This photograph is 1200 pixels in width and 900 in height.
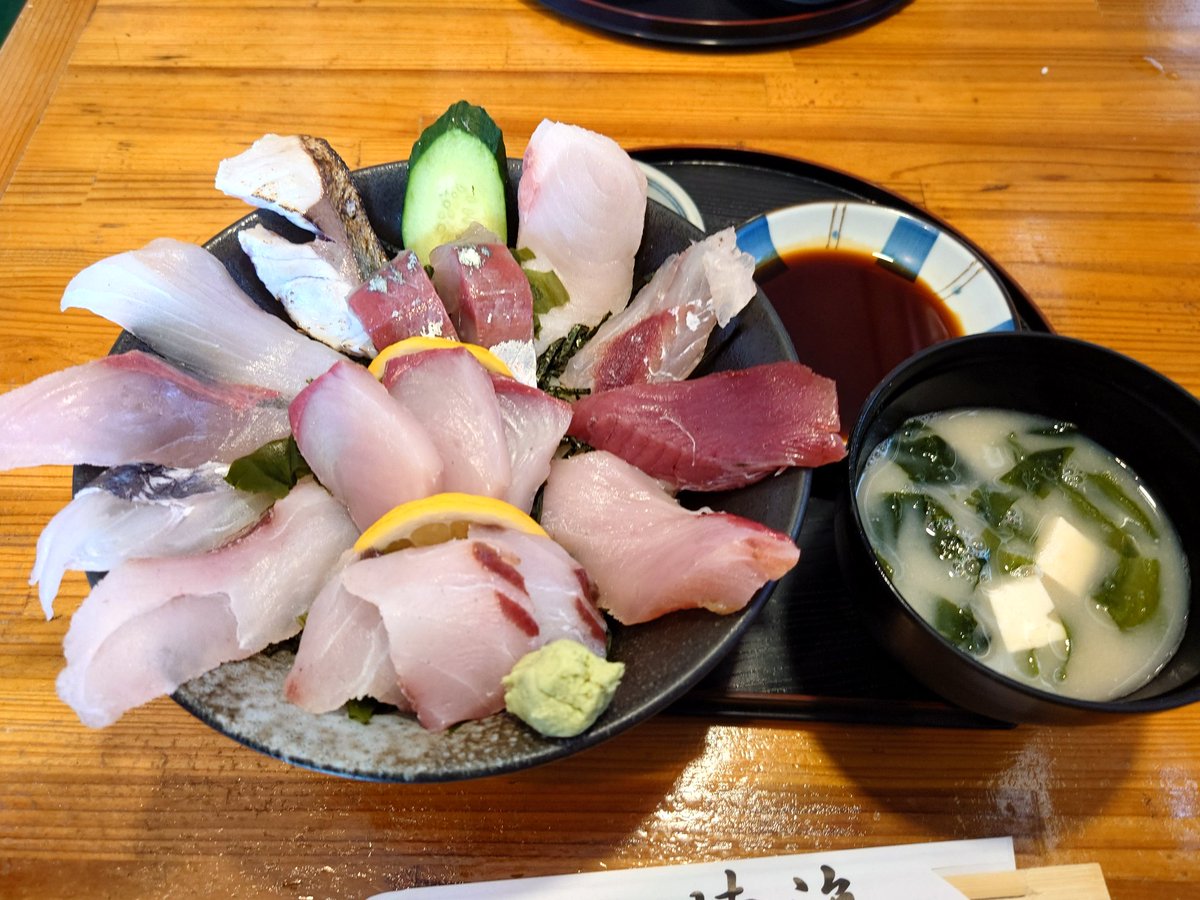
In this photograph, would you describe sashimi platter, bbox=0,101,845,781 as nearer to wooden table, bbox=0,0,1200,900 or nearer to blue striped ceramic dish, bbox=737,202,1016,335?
wooden table, bbox=0,0,1200,900

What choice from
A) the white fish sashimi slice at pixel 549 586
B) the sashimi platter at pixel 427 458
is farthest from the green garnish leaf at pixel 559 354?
the white fish sashimi slice at pixel 549 586

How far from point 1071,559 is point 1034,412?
0.26 metres

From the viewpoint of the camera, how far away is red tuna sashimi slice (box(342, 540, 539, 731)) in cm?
88

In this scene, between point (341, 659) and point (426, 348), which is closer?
point (341, 659)

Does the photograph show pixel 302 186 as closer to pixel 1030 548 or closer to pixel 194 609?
pixel 194 609

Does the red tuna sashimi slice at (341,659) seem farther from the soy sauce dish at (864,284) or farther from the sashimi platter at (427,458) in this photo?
the soy sauce dish at (864,284)

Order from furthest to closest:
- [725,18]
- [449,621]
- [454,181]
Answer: [725,18]
[454,181]
[449,621]

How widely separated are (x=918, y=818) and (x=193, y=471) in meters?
1.18

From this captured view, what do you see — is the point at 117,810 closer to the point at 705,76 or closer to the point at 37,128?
the point at 37,128

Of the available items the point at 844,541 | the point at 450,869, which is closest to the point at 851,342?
the point at 844,541

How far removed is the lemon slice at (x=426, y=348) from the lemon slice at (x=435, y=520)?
23 cm

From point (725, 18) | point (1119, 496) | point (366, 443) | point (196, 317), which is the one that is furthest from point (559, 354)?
point (725, 18)

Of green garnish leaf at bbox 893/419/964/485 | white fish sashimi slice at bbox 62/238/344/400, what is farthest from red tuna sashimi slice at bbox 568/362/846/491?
white fish sashimi slice at bbox 62/238/344/400

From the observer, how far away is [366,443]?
0.99 meters
